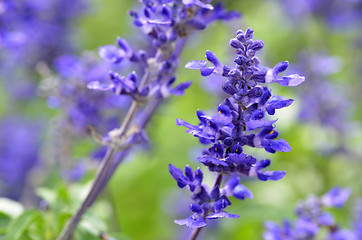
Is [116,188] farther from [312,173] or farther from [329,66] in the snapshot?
[329,66]

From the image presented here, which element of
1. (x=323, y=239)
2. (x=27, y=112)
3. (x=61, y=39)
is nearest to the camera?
(x=323, y=239)

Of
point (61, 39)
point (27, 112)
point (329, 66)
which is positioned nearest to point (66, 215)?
point (329, 66)

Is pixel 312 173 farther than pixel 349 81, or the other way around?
pixel 349 81

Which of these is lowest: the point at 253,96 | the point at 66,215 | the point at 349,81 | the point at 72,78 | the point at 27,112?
the point at 66,215

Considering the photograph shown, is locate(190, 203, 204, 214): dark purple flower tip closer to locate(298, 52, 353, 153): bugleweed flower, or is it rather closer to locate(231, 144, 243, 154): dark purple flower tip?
locate(231, 144, 243, 154): dark purple flower tip

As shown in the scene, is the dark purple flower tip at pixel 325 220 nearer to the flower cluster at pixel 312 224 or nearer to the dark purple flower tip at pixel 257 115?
the flower cluster at pixel 312 224

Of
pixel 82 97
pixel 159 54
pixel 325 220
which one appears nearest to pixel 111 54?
pixel 159 54
